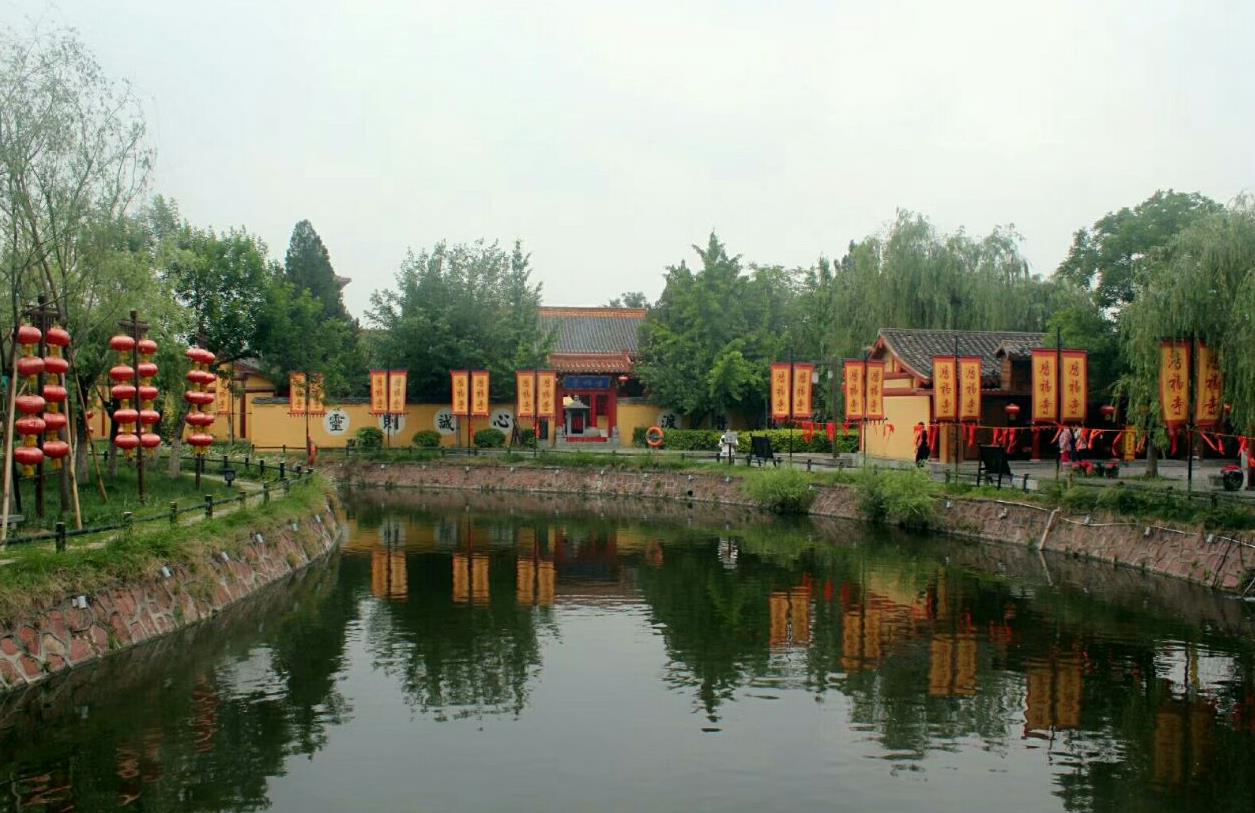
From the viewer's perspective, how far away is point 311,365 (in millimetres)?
32281

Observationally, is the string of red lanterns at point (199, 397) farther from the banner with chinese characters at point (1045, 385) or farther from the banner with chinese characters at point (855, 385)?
the banner with chinese characters at point (855, 385)

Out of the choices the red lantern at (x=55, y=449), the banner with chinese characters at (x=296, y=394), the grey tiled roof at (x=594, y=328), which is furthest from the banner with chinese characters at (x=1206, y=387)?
the grey tiled roof at (x=594, y=328)

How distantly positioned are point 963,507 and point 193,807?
62.3 ft

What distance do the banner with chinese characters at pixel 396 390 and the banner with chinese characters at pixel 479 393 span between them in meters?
2.43

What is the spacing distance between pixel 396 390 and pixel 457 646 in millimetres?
24170

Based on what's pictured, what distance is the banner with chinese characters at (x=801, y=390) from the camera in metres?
31.4

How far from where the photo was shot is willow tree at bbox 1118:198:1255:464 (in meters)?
18.6

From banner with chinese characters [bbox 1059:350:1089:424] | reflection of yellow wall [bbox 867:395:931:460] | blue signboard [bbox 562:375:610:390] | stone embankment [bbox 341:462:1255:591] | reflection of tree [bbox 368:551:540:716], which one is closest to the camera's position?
reflection of tree [bbox 368:551:540:716]

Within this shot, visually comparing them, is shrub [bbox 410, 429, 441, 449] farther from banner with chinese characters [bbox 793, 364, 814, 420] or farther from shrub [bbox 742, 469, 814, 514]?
shrub [bbox 742, 469, 814, 514]

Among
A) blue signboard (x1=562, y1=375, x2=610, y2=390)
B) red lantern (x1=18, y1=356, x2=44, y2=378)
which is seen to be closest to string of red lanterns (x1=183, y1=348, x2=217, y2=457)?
red lantern (x1=18, y1=356, x2=44, y2=378)

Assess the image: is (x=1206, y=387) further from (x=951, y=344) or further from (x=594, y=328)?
(x=594, y=328)

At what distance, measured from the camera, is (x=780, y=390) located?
104 ft

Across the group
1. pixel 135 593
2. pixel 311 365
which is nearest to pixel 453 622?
pixel 135 593

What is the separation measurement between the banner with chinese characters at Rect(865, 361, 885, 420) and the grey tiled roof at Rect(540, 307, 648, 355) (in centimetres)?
1623
